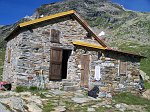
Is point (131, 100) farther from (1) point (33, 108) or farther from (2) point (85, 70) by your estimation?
(1) point (33, 108)

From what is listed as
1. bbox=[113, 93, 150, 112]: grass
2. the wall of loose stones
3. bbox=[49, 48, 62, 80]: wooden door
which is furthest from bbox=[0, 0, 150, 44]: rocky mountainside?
bbox=[49, 48, 62, 80]: wooden door

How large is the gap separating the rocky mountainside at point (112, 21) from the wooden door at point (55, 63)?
37027 millimetres

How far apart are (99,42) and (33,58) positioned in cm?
592

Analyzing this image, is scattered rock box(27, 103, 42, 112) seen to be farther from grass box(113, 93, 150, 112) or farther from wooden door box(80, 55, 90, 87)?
wooden door box(80, 55, 90, 87)

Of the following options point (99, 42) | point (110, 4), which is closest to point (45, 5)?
point (110, 4)

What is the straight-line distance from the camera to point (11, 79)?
25.1m

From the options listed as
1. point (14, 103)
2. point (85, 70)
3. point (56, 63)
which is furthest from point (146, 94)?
point (14, 103)

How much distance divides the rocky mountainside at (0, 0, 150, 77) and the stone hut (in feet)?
115

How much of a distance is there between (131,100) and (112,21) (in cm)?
10836

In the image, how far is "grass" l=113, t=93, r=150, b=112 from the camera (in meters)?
22.5

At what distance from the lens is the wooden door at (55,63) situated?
81.3 ft

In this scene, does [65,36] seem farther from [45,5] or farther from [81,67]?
[45,5]

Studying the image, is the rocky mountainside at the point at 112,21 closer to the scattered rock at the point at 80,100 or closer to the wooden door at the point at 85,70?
the wooden door at the point at 85,70

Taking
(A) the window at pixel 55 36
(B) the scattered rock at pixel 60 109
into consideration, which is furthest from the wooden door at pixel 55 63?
(B) the scattered rock at pixel 60 109
